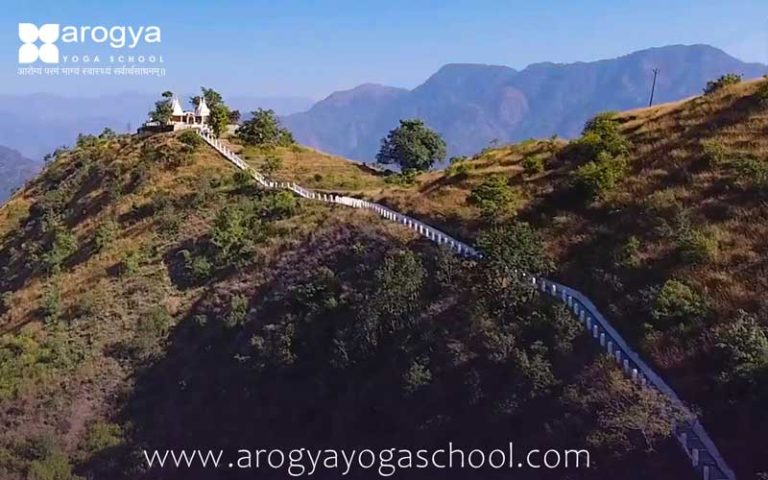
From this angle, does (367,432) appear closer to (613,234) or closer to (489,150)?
(613,234)

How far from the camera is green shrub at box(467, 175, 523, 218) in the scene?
33.3 m

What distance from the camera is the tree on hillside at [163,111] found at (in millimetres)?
65875

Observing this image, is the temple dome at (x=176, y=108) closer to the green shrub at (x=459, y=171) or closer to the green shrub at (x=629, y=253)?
the green shrub at (x=459, y=171)

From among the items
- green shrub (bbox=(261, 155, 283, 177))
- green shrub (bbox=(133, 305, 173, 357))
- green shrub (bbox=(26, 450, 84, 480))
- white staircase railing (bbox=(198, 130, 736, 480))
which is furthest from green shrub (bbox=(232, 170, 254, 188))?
green shrub (bbox=(26, 450, 84, 480))

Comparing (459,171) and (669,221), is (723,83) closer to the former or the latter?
(459,171)

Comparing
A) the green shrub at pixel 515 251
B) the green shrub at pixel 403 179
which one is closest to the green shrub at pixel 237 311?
the green shrub at pixel 515 251

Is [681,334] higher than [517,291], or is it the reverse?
[517,291]

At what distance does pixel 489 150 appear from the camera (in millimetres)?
47719

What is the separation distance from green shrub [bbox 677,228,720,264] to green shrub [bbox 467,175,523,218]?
8.98 meters

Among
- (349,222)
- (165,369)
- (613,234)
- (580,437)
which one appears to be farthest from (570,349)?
(165,369)

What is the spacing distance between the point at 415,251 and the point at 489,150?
18203 millimetres

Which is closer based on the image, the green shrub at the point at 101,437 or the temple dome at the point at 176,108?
the green shrub at the point at 101,437

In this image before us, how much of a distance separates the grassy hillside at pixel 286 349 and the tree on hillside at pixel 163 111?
19.7 m

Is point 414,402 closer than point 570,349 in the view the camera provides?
No
